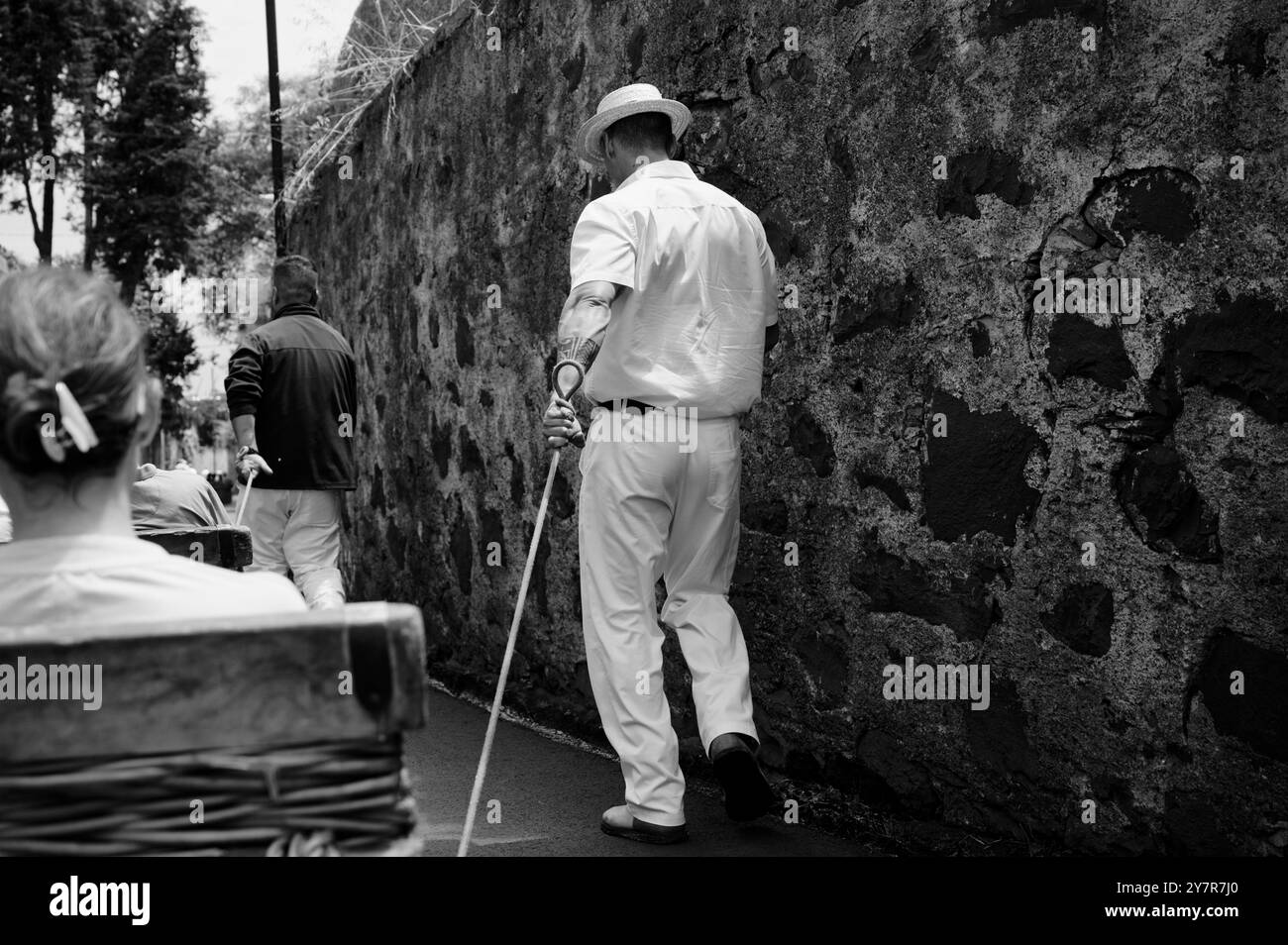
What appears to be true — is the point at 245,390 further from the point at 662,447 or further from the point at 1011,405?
the point at 1011,405

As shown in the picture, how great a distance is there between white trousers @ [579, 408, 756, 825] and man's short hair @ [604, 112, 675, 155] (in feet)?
2.75

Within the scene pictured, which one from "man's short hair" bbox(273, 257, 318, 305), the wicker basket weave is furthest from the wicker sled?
"man's short hair" bbox(273, 257, 318, 305)

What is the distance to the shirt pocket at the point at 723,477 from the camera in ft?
12.7

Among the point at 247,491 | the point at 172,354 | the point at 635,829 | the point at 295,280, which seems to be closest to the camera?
the point at 635,829

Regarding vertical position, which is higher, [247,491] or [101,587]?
[247,491]

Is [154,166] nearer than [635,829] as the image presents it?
No

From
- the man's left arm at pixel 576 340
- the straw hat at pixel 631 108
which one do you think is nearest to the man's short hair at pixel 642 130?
the straw hat at pixel 631 108

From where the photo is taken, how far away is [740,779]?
358 centimetres

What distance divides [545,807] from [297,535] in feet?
7.74

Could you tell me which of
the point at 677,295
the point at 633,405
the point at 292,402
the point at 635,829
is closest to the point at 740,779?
the point at 635,829

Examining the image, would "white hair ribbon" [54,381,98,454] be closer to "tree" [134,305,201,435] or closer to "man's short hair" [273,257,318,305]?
"man's short hair" [273,257,318,305]

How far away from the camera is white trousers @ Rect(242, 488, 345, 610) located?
6004 mm
